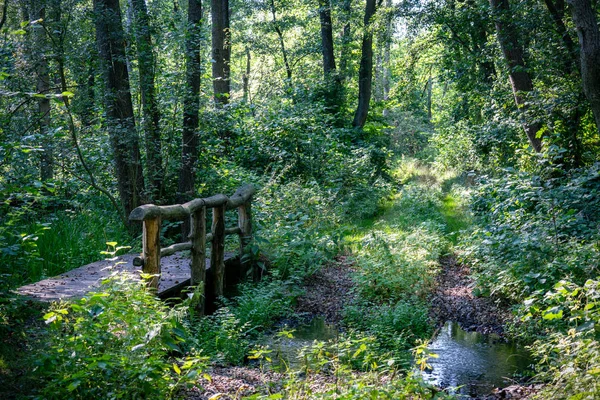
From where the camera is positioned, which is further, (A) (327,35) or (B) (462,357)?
(A) (327,35)

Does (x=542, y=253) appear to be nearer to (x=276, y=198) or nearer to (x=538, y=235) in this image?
(x=538, y=235)

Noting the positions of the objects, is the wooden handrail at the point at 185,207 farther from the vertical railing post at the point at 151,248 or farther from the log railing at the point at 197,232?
the vertical railing post at the point at 151,248

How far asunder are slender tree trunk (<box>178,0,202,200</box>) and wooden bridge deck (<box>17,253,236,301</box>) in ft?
8.56

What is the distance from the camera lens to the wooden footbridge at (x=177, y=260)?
6332mm

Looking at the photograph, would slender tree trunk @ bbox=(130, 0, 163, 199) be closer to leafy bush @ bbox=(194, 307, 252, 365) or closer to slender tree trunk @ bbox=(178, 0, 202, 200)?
slender tree trunk @ bbox=(178, 0, 202, 200)

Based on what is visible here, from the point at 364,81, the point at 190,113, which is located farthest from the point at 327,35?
the point at 190,113

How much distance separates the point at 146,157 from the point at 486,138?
26.4 ft

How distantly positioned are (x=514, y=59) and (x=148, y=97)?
7.36 m

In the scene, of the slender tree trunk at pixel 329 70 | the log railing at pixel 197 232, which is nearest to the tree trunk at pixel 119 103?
the log railing at pixel 197 232

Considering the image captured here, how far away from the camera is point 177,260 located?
9.03 metres

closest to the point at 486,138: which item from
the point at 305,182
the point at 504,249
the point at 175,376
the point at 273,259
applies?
the point at 305,182

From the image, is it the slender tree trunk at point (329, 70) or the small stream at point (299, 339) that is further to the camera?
the slender tree trunk at point (329, 70)

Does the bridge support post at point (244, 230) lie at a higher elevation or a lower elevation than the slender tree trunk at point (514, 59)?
lower

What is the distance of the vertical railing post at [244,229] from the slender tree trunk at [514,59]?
581cm
